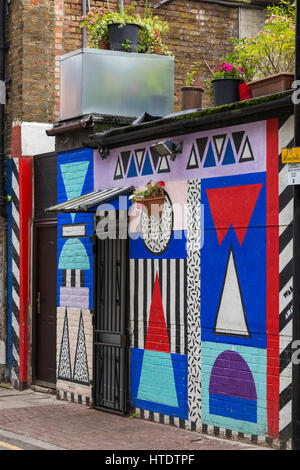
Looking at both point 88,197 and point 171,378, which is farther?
point 88,197

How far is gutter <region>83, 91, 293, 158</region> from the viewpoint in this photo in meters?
8.72

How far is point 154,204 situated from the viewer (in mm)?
10727

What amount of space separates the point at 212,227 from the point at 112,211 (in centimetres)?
203

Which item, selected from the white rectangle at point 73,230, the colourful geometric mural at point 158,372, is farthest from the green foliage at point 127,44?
the colourful geometric mural at point 158,372

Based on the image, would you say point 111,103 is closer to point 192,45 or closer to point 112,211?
point 112,211

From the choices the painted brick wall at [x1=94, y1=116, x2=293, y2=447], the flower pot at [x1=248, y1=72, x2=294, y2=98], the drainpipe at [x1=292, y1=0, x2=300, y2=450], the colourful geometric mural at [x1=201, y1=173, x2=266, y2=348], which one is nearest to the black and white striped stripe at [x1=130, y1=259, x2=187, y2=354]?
the painted brick wall at [x1=94, y1=116, x2=293, y2=447]

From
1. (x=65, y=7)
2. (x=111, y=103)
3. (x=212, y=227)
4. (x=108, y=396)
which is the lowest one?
(x=108, y=396)

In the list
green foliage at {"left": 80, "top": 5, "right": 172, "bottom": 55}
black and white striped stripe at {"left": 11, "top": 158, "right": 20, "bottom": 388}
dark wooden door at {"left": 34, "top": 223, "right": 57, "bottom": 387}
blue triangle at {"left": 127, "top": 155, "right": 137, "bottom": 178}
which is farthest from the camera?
black and white striped stripe at {"left": 11, "top": 158, "right": 20, "bottom": 388}

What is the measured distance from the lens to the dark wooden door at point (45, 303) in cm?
1335

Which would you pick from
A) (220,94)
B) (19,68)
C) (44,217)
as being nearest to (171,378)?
(220,94)

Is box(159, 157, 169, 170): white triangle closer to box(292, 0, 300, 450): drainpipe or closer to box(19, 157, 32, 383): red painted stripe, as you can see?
box(292, 0, 300, 450): drainpipe

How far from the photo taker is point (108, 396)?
37.6 feet

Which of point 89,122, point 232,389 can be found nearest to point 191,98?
point 89,122

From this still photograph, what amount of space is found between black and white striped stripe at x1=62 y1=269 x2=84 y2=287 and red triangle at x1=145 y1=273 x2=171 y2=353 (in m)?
1.77
